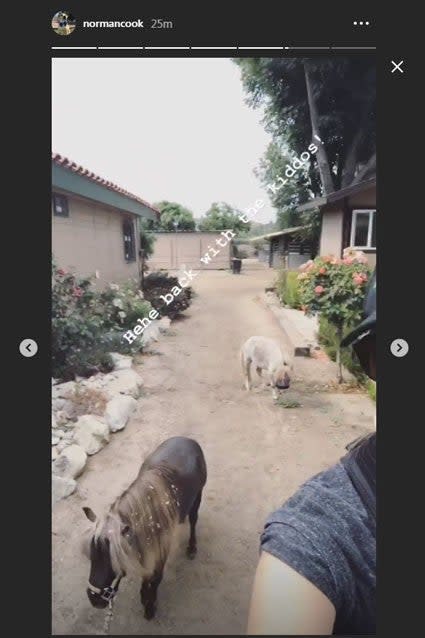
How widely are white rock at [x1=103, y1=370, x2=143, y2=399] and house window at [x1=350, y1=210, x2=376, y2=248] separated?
1.14m

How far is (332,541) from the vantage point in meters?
0.77

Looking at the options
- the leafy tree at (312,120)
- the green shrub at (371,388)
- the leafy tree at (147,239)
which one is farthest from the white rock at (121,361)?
the green shrub at (371,388)

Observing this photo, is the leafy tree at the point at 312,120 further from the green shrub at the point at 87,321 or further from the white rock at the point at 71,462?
the white rock at the point at 71,462

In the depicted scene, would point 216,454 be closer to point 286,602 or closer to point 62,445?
point 62,445

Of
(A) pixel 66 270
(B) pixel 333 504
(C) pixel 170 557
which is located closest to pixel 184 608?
(C) pixel 170 557

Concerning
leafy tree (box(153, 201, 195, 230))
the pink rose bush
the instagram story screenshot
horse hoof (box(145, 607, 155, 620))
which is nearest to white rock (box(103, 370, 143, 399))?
the instagram story screenshot

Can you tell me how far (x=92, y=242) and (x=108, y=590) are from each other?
1534 mm

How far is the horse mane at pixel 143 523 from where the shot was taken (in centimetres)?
149

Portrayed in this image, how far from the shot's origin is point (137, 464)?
69.5 inches

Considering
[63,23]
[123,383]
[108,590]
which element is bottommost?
[108,590]

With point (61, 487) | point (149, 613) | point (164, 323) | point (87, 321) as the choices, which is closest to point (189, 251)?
point (164, 323)

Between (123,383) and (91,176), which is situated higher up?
(91,176)

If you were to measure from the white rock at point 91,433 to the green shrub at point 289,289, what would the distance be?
3.74 feet

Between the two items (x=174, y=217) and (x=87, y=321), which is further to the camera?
(x=174, y=217)
